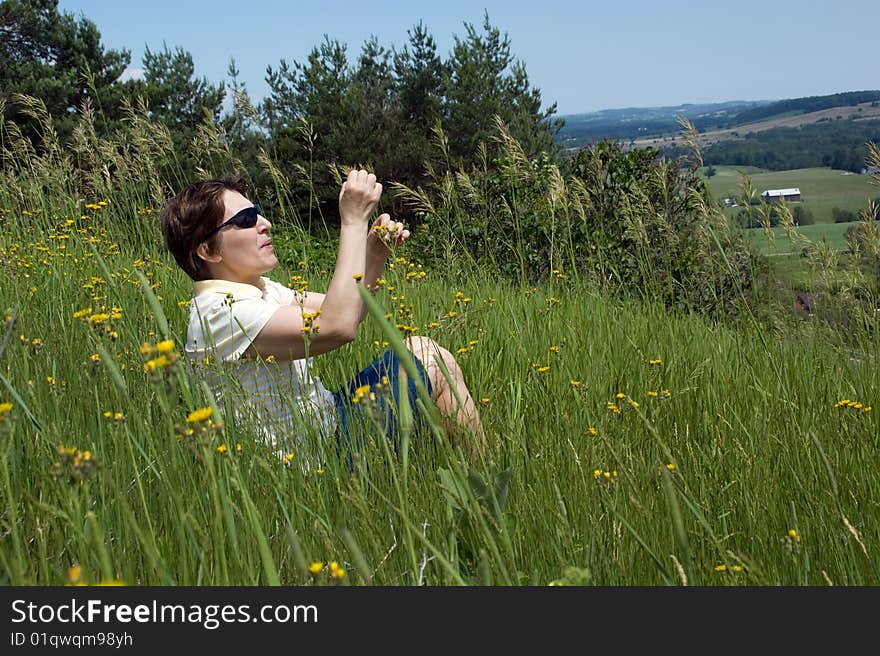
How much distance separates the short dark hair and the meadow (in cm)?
33

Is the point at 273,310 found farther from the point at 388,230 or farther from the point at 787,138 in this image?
the point at 787,138

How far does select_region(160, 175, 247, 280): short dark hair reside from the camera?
2.73 metres

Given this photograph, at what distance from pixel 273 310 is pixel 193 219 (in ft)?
1.76

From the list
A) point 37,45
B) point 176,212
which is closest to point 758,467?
point 176,212

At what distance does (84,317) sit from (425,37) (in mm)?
20332

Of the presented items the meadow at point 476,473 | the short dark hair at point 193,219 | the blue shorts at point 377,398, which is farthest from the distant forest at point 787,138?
the short dark hair at point 193,219

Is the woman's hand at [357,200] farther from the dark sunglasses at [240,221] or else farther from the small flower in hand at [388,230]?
the dark sunglasses at [240,221]

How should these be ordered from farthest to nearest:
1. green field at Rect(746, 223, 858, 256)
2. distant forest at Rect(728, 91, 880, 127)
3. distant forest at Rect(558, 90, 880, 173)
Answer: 1. distant forest at Rect(728, 91, 880, 127)
2. distant forest at Rect(558, 90, 880, 173)
3. green field at Rect(746, 223, 858, 256)

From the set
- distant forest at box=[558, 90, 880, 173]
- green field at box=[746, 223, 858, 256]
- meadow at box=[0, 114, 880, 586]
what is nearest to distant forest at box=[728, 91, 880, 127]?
distant forest at box=[558, 90, 880, 173]

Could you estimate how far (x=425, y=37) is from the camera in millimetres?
20578

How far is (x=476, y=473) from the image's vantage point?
62.8 inches

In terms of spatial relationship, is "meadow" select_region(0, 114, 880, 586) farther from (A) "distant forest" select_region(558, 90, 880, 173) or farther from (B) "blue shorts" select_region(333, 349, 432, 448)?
(A) "distant forest" select_region(558, 90, 880, 173)

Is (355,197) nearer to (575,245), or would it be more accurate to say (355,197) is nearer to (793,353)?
(793,353)

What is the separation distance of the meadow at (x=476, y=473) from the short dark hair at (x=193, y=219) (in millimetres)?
325
